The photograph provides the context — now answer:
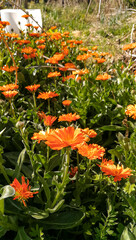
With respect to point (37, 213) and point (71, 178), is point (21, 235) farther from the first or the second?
point (71, 178)

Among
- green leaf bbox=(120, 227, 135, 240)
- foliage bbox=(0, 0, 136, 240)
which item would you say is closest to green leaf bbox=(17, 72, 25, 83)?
foliage bbox=(0, 0, 136, 240)

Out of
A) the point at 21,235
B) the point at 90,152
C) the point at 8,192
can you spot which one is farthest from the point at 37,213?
the point at 90,152

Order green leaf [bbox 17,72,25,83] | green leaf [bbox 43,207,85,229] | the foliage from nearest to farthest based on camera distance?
the foliage, green leaf [bbox 43,207,85,229], green leaf [bbox 17,72,25,83]

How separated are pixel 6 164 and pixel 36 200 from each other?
42 centimetres

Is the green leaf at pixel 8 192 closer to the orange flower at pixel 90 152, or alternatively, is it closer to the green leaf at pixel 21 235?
the green leaf at pixel 21 235

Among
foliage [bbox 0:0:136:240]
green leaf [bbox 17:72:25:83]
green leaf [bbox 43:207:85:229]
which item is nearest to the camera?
foliage [bbox 0:0:136:240]

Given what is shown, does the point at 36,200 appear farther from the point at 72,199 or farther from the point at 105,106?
the point at 105,106

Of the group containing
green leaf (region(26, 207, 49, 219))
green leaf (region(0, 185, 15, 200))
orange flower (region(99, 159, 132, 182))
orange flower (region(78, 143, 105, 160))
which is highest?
orange flower (region(78, 143, 105, 160))

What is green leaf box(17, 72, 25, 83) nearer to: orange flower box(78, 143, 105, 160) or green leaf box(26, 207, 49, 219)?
orange flower box(78, 143, 105, 160)

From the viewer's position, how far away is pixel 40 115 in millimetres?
1681

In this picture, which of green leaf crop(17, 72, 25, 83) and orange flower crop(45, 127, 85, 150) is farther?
green leaf crop(17, 72, 25, 83)

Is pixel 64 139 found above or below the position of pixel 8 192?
above

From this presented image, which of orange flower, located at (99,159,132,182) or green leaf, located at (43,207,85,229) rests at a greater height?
orange flower, located at (99,159,132,182)

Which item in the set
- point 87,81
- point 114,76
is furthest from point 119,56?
point 87,81
